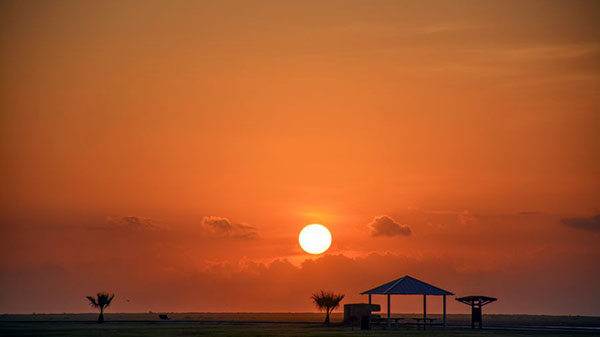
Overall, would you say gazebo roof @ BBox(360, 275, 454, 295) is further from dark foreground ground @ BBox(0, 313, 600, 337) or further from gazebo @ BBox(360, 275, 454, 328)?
dark foreground ground @ BBox(0, 313, 600, 337)

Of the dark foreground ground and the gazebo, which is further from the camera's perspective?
the gazebo

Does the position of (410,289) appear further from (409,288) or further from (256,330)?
(256,330)

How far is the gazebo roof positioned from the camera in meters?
76.1

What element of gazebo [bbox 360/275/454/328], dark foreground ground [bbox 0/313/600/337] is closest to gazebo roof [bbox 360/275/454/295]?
gazebo [bbox 360/275/454/328]

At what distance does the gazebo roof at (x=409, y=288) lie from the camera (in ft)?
250

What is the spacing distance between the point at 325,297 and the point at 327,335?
37794 millimetres

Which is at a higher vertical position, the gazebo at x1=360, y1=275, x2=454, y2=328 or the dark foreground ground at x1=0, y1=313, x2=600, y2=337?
the gazebo at x1=360, y1=275, x2=454, y2=328

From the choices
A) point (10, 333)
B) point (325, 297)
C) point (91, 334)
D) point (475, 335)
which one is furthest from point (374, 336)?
point (325, 297)

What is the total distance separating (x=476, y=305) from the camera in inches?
3091

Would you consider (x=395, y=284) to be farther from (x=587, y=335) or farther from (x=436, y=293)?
(x=587, y=335)

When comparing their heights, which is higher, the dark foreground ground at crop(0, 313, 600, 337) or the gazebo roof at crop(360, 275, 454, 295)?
the gazebo roof at crop(360, 275, 454, 295)

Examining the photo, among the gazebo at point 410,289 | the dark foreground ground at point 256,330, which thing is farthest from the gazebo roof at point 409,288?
the dark foreground ground at point 256,330

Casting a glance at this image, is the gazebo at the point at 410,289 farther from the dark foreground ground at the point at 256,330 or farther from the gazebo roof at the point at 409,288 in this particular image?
the dark foreground ground at the point at 256,330

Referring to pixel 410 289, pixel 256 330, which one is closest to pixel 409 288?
pixel 410 289
